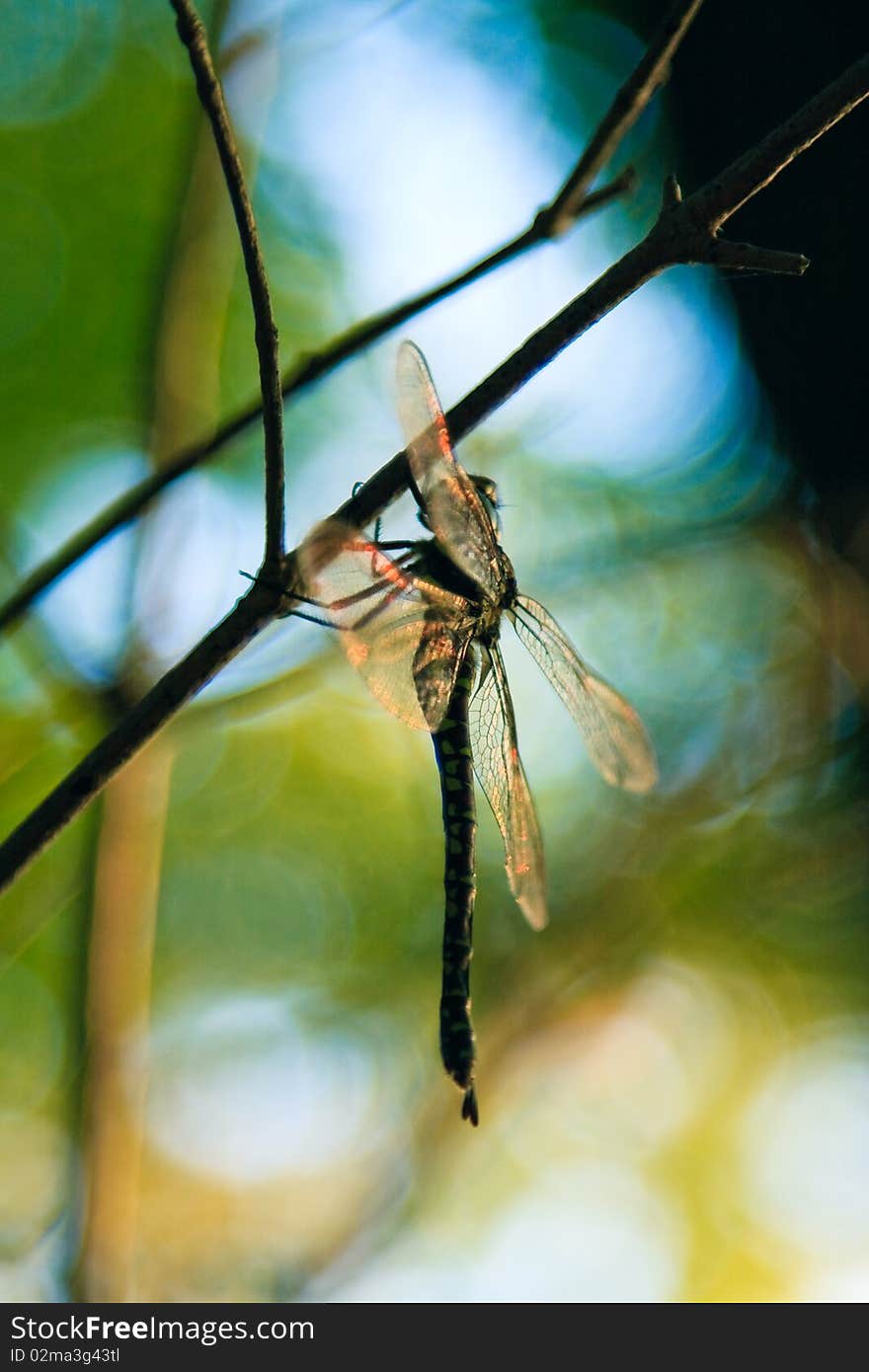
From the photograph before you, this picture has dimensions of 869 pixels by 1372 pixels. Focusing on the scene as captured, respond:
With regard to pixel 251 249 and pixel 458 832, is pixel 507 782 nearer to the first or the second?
pixel 458 832

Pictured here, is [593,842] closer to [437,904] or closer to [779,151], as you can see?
[437,904]

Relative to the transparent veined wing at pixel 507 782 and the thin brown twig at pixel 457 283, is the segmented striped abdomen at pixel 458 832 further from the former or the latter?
the thin brown twig at pixel 457 283

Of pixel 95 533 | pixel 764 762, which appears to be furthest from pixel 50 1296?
pixel 764 762

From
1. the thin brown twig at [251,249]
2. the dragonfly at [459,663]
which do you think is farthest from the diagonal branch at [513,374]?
the dragonfly at [459,663]

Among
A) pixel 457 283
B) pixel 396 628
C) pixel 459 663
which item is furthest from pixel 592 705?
pixel 457 283

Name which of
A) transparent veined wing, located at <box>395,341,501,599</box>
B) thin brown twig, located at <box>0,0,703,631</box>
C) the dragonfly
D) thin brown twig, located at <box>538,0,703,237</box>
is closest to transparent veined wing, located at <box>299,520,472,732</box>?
the dragonfly

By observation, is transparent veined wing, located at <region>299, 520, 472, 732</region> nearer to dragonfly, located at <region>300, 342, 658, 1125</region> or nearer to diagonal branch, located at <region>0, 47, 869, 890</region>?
dragonfly, located at <region>300, 342, 658, 1125</region>
